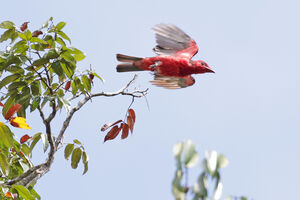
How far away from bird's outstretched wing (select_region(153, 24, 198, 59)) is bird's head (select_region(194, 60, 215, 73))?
83 mm

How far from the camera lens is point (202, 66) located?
14.9 feet

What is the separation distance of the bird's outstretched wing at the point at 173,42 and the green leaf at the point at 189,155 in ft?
9.46

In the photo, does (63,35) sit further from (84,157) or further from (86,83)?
(84,157)

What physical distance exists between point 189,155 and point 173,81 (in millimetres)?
3076

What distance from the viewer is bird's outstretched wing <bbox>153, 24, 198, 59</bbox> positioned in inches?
171

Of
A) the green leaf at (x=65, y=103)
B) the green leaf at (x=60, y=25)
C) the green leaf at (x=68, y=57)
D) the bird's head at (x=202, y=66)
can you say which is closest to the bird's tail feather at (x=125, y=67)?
the bird's head at (x=202, y=66)

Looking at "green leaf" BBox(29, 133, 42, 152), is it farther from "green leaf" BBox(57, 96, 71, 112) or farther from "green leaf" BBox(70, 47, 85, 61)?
"green leaf" BBox(70, 47, 85, 61)

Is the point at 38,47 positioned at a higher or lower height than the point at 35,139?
higher

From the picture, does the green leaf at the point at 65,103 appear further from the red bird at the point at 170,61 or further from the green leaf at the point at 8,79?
the red bird at the point at 170,61

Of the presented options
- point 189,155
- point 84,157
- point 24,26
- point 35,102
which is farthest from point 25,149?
point 189,155

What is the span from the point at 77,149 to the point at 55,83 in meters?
0.58

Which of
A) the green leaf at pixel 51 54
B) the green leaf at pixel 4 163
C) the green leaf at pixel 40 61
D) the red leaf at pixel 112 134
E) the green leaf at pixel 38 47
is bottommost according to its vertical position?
the green leaf at pixel 4 163

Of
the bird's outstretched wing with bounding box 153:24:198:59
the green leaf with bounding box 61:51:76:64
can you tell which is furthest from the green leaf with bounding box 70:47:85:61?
the bird's outstretched wing with bounding box 153:24:198:59

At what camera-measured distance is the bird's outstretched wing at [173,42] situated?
14.3 feet
